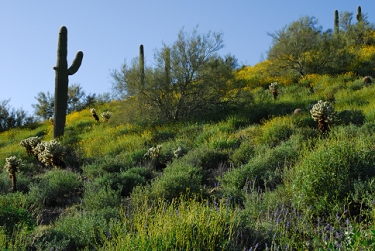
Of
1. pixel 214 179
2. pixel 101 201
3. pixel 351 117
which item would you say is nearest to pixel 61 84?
pixel 214 179

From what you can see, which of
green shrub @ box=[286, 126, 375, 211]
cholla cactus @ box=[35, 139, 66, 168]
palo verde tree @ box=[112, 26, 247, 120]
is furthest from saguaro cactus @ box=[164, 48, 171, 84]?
green shrub @ box=[286, 126, 375, 211]

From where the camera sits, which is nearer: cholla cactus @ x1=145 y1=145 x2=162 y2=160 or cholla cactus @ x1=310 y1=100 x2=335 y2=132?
cholla cactus @ x1=310 y1=100 x2=335 y2=132

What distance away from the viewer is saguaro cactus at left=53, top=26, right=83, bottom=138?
18.0 metres

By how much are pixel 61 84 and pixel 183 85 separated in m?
5.47

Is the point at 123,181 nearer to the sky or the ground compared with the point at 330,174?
nearer to the ground

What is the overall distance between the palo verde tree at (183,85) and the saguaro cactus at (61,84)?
3.36 metres

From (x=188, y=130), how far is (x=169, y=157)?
90.6 inches

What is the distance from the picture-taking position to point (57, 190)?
372 inches

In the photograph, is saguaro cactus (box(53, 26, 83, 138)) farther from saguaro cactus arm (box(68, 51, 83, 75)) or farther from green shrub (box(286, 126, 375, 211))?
green shrub (box(286, 126, 375, 211))

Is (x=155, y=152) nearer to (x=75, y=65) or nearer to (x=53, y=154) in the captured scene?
Answer: (x=53, y=154)

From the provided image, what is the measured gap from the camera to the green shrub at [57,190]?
9070 millimetres

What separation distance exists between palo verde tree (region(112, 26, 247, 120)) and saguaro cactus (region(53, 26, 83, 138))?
3357 mm

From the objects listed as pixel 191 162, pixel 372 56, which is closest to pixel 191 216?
pixel 191 162

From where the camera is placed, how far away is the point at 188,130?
13.7m
